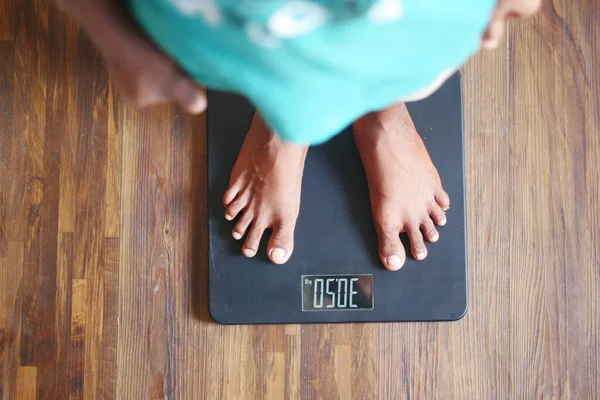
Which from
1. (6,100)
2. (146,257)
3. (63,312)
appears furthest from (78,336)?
(6,100)

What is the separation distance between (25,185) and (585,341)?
0.86 m

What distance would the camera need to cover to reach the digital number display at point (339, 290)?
801 millimetres

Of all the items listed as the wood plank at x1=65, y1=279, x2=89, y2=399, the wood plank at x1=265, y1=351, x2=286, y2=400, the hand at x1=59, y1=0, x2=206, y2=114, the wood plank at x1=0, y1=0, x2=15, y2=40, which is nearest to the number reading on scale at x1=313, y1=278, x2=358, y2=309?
the wood plank at x1=265, y1=351, x2=286, y2=400

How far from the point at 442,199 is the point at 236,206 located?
285 millimetres

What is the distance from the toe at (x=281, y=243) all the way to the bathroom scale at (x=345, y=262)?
0.05 feet

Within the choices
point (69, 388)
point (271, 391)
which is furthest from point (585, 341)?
point (69, 388)

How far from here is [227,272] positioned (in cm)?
81

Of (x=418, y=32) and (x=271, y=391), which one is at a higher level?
(x=418, y=32)

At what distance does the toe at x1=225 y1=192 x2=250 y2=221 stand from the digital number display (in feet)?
0.43

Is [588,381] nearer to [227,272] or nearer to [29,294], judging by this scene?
[227,272]

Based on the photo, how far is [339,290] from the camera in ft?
2.63

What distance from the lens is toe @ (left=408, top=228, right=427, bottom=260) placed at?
779 mm

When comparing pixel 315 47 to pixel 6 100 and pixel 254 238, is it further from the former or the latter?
pixel 6 100

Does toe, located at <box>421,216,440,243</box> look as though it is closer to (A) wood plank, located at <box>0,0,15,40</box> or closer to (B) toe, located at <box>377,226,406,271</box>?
(B) toe, located at <box>377,226,406,271</box>
